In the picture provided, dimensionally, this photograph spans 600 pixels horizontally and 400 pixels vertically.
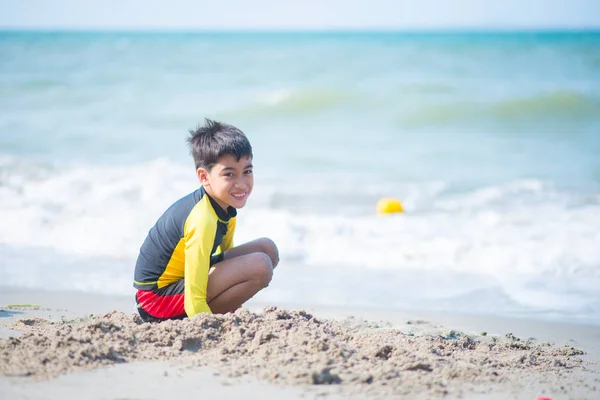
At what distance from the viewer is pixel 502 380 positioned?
3.09 metres

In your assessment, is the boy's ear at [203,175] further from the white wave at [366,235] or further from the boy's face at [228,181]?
the white wave at [366,235]

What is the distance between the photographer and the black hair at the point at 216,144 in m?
3.63

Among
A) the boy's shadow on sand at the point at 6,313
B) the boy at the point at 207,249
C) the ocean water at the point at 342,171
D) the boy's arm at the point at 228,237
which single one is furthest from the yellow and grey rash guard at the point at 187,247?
the ocean water at the point at 342,171

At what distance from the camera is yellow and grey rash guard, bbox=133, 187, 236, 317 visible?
3.47 m

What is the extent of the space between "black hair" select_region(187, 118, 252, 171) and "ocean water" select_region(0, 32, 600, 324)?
1563 mm

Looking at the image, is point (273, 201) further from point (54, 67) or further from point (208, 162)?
point (54, 67)

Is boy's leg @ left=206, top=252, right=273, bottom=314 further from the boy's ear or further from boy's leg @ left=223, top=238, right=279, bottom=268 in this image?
the boy's ear

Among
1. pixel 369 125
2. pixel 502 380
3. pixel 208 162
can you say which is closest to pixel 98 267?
pixel 208 162

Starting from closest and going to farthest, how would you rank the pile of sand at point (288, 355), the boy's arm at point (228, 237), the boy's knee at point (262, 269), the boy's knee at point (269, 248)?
1. the pile of sand at point (288, 355)
2. the boy's knee at point (262, 269)
3. the boy's arm at point (228, 237)
4. the boy's knee at point (269, 248)

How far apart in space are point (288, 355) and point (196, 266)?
26.1 inches

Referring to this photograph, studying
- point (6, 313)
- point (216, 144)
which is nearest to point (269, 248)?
point (216, 144)

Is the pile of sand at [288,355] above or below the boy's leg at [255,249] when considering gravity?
below

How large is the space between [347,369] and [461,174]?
7.49 metres

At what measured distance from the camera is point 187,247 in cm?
350
